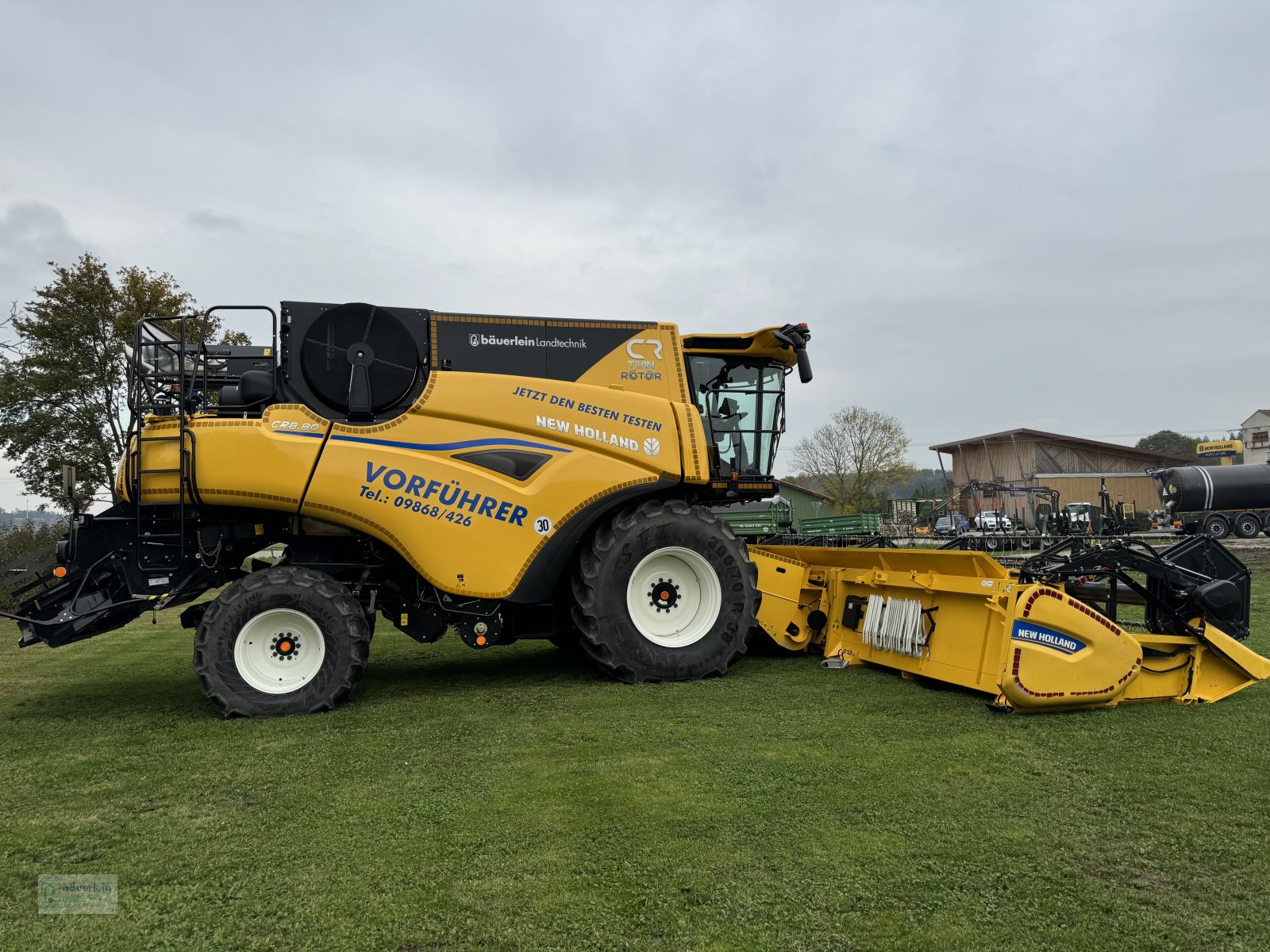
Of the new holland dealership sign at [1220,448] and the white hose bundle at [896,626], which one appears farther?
the new holland dealership sign at [1220,448]

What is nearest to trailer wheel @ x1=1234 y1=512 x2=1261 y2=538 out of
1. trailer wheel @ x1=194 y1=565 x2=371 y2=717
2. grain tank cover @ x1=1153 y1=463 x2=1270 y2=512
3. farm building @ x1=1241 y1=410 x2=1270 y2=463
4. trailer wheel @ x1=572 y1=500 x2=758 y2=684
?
grain tank cover @ x1=1153 y1=463 x2=1270 y2=512

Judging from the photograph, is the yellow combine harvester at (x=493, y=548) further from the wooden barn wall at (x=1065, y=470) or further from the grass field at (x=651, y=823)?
the wooden barn wall at (x=1065, y=470)

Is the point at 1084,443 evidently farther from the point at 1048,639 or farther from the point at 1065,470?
the point at 1048,639

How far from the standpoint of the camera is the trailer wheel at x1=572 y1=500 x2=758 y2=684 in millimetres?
6523

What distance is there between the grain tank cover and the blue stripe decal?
32480 mm

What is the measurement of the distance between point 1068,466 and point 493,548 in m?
57.9

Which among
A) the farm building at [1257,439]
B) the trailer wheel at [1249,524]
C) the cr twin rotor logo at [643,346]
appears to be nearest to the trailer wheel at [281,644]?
the cr twin rotor logo at [643,346]

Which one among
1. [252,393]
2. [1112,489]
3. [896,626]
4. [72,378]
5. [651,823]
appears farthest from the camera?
[1112,489]

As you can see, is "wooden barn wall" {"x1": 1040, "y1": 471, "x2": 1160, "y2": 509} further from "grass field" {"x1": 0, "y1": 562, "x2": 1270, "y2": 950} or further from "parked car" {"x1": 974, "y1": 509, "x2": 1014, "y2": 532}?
"grass field" {"x1": 0, "y1": 562, "x2": 1270, "y2": 950}

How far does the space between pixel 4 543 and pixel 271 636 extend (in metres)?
12.6

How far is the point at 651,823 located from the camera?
11.8 feet

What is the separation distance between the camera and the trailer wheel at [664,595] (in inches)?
257

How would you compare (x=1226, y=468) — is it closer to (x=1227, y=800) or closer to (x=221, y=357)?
(x=1227, y=800)

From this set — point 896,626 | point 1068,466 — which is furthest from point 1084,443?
point 896,626
